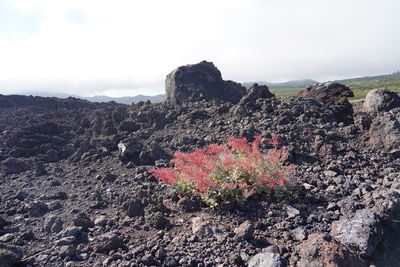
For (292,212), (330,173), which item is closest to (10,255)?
(292,212)

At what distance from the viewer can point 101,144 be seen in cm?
1118

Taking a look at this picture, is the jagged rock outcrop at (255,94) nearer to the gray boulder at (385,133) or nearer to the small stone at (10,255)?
the gray boulder at (385,133)

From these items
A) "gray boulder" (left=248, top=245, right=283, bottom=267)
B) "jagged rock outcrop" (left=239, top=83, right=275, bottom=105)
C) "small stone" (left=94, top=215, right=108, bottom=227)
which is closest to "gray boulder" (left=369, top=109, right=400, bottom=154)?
"jagged rock outcrop" (left=239, top=83, right=275, bottom=105)

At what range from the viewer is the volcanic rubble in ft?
14.8

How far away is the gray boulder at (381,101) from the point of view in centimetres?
1112

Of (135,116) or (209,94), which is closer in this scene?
(135,116)

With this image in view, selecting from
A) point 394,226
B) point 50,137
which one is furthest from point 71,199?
point 50,137

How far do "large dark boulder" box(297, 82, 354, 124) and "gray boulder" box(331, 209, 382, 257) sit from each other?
273 inches

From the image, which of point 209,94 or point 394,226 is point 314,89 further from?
point 394,226

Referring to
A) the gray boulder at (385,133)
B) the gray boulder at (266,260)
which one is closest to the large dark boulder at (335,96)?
the gray boulder at (385,133)

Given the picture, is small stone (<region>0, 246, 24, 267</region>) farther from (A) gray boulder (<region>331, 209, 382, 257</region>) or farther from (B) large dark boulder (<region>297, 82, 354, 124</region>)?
(B) large dark boulder (<region>297, 82, 354, 124</region>)

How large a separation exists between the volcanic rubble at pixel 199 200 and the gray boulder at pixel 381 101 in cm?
5

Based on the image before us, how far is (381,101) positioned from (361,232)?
26.7 ft

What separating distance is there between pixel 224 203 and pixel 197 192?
2.25 feet
